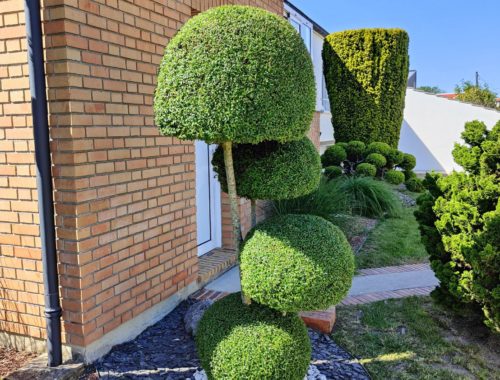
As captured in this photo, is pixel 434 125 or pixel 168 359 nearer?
pixel 168 359

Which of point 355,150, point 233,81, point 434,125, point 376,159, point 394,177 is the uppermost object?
point 434,125

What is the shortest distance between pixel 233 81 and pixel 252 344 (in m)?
1.58

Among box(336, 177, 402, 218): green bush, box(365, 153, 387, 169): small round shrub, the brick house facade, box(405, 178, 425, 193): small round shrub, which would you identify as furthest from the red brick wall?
A: box(405, 178, 425, 193): small round shrub

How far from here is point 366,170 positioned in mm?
9516

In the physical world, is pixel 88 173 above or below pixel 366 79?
below

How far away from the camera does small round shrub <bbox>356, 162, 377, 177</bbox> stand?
9516 mm

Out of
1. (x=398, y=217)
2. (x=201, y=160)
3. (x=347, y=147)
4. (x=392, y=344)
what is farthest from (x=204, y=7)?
(x=347, y=147)

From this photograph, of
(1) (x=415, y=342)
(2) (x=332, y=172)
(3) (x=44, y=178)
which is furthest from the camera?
(2) (x=332, y=172)

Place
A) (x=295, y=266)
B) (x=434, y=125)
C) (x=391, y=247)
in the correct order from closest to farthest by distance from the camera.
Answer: (x=295, y=266) → (x=391, y=247) → (x=434, y=125)

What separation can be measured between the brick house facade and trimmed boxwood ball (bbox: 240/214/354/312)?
1202 mm

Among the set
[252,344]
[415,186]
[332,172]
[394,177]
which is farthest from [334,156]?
[252,344]

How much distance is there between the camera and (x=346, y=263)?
2.73 metres

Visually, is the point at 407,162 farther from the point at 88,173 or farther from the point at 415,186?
the point at 88,173

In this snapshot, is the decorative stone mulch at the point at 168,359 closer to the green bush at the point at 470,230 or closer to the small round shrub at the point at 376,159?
the green bush at the point at 470,230
